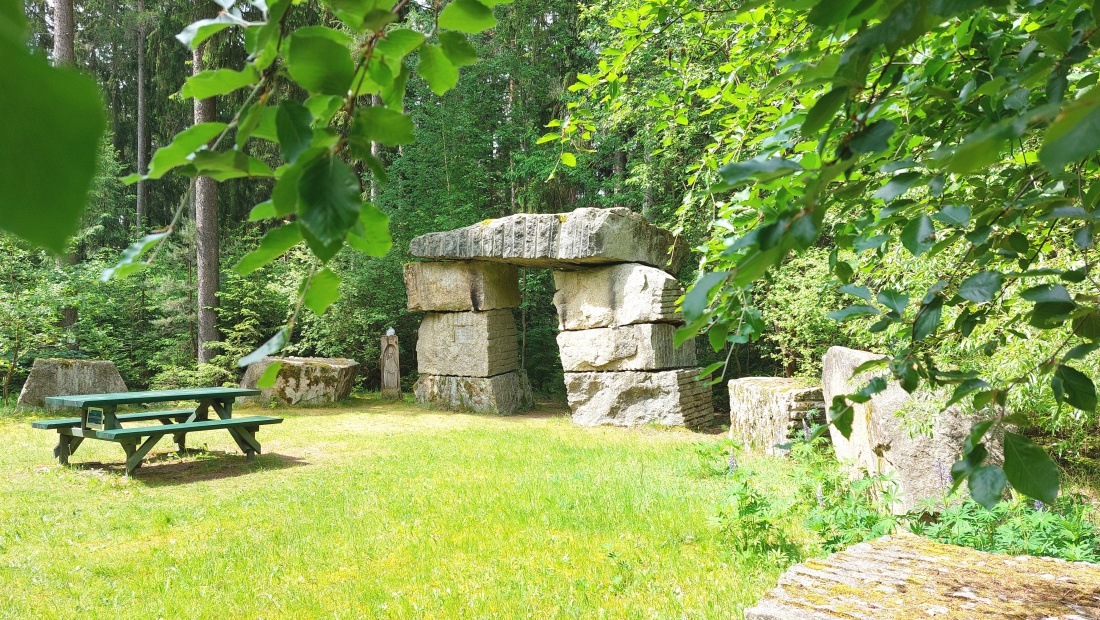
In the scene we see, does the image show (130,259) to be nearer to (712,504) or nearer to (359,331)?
(712,504)

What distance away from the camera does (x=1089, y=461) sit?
11.5 ft

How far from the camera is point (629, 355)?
321 inches

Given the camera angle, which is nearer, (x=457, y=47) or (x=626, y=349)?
(x=457, y=47)

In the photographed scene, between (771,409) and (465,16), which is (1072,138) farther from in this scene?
(771,409)

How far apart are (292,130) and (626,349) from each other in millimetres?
7719

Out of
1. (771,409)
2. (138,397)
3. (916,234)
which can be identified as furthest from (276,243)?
(138,397)

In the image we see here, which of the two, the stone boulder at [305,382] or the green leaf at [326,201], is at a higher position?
the green leaf at [326,201]

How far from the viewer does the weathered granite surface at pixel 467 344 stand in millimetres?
9516

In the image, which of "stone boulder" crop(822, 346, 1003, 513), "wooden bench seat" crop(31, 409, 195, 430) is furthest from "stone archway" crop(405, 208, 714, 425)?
"stone boulder" crop(822, 346, 1003, 513)

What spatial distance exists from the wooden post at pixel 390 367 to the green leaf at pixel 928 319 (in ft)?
34.7

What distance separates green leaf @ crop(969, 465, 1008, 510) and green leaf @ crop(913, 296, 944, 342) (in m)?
0.17

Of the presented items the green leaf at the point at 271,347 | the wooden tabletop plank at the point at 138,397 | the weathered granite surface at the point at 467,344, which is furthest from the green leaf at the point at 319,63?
the weathered granite surface at the point at 467,344

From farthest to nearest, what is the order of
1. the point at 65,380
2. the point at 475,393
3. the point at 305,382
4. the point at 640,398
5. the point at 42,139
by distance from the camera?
the point at 305,382
the point at 475,393
the point at 65,380
the point at 640,398
the point at 42,139

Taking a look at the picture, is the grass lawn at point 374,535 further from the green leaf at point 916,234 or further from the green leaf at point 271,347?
the green leaf at point 271,347
